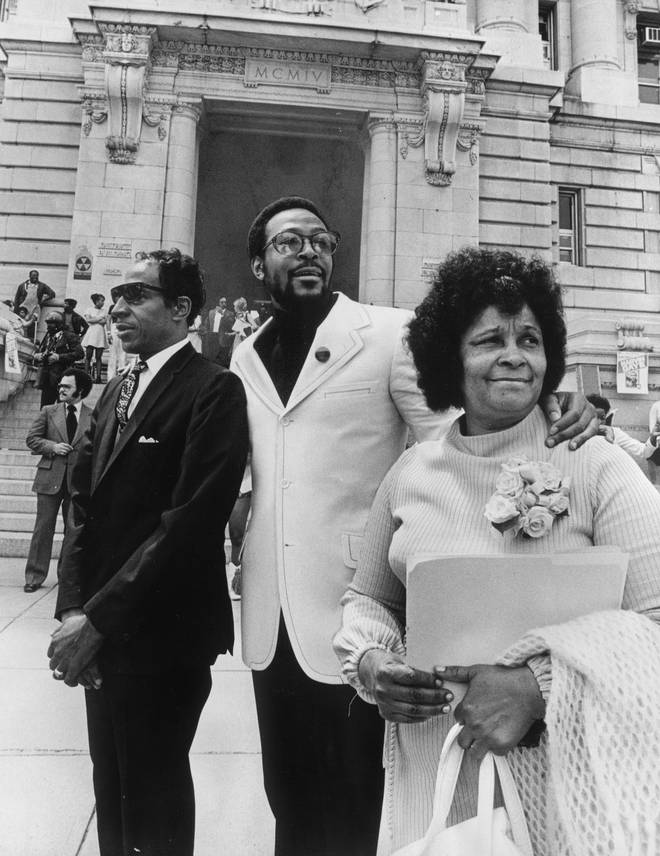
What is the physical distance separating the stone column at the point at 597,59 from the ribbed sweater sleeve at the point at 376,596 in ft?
74.0

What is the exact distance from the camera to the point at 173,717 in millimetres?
2010

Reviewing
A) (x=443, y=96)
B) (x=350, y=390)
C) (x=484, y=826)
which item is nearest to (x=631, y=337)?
(x=443, y=96)

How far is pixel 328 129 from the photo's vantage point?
1697 cm

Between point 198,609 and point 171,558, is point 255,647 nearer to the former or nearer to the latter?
point 198,609

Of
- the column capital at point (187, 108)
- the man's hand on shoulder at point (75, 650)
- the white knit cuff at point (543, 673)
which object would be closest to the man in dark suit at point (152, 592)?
the man's hand on shoulder at point (75, 650)

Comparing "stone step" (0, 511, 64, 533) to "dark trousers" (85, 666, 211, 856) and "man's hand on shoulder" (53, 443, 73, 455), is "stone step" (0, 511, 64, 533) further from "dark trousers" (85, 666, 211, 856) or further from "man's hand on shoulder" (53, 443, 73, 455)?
"dark trousers" (85, 666, 211, 856)

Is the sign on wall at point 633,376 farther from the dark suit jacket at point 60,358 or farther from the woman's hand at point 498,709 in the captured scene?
the woman's hand at point 498,709

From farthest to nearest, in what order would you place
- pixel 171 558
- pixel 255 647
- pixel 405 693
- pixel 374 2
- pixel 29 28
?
1. pixel 29 28
2. pixel 374 2
3. pixel 255 647
4. pixel 171 558
5. pixel 405 693

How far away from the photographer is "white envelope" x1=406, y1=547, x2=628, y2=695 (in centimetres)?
120

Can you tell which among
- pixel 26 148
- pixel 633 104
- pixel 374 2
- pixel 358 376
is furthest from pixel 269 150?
pixel 358 376

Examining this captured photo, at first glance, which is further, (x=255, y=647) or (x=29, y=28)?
(x=29, y=28)

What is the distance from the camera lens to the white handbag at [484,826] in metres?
1.12

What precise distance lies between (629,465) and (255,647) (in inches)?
50.9

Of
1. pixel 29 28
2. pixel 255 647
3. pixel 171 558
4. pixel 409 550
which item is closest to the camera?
pixel 409 550
